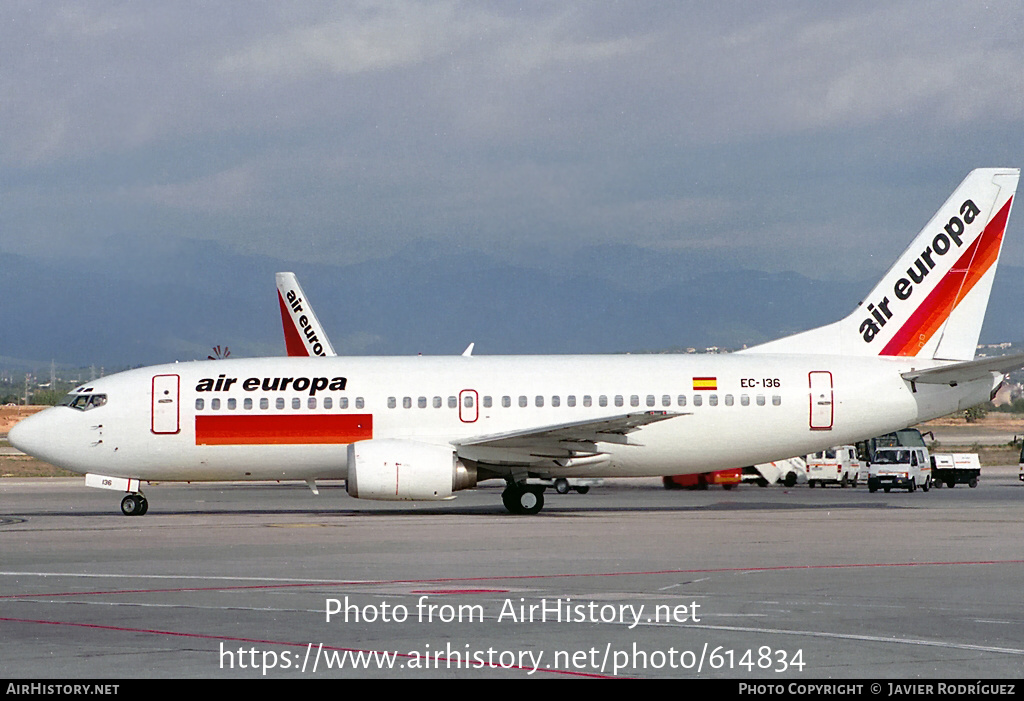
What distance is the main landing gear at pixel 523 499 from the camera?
105ft

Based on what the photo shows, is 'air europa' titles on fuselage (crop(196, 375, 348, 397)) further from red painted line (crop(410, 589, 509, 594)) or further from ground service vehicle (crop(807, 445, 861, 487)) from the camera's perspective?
ground service vehicle (crop(807, 445, 861, 487))

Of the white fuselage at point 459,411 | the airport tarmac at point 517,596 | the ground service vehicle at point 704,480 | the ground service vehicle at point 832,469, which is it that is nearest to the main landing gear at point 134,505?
the white fuselage at point 459,411

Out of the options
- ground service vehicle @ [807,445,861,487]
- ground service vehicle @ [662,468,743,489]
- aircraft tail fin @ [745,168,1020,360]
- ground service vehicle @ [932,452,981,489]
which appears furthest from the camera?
ground service vehicle @ [807,445,861,487]

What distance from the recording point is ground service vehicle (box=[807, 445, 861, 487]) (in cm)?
5481

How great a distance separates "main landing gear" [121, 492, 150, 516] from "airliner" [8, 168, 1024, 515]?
0.08 m

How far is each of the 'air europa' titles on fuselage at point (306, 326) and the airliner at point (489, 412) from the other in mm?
19870

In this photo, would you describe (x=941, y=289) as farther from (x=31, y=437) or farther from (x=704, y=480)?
(x=31, y=437)

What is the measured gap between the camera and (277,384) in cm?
3259

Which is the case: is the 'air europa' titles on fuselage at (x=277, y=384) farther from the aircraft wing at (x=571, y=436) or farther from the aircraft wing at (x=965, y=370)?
the aircraft wing at (x=965, y=370)

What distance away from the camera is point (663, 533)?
24797 millimetres

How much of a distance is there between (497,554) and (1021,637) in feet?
33.7

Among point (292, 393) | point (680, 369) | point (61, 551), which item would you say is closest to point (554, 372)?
point (680, 369)

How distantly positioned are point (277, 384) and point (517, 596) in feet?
61.9

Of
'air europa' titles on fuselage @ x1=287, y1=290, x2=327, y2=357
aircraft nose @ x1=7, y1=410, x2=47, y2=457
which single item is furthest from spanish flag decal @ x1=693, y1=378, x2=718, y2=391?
'air europa' titles on fuselage @ x1=287, y1=290, x2=327, y2=357
